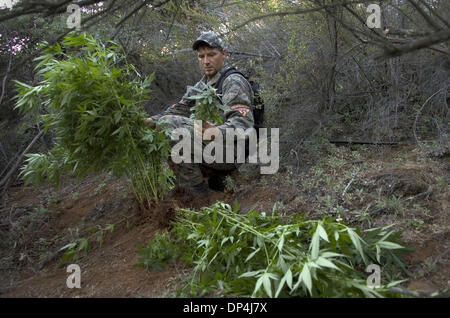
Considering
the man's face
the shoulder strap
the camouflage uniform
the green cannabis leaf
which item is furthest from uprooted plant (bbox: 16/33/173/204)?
the man's face

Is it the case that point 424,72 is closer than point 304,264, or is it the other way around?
point 304,264

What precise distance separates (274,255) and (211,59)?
2.24 m

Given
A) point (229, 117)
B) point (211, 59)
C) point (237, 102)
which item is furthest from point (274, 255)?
point (211, 59)

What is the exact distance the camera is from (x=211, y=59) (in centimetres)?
376

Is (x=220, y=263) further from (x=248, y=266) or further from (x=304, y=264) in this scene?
(x=304, y=264)

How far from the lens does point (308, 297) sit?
1.86 metres

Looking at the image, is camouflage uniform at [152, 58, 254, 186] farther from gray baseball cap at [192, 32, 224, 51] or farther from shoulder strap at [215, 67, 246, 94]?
gray baseball cap at [192, 32, 224, 51]

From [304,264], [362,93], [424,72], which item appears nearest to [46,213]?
[304,264]

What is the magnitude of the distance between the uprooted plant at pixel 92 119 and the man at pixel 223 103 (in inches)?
14.1

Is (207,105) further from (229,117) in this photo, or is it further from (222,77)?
(222,77)

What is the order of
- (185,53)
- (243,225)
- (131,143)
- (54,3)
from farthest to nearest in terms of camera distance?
(185,53), (131,143), (243,225), (54,3)

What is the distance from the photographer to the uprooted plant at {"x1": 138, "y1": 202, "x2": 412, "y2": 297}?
184 cm

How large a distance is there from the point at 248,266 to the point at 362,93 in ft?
9.79

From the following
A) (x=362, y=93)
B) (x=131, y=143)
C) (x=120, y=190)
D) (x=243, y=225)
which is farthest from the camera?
(x=362, y=93)
